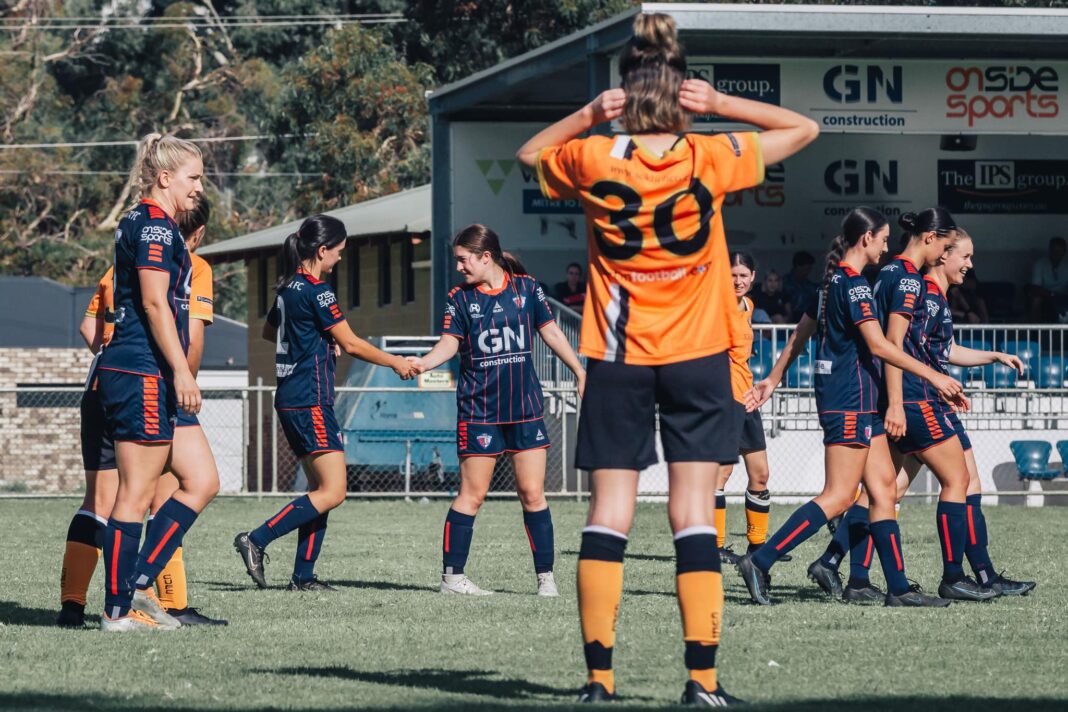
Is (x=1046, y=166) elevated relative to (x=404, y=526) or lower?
elevated

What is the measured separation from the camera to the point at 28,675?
20.6 ft

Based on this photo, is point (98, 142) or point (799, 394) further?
point (98, 142)

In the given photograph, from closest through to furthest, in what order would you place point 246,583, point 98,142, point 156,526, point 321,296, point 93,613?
point 156,526 < point 93,613 < point 321,296 < point 246,583 < point 98,142

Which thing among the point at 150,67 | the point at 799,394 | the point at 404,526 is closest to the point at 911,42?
the point at 799,394

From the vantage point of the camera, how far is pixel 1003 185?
87.7 feet

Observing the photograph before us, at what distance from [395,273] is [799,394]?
14899 millimetres

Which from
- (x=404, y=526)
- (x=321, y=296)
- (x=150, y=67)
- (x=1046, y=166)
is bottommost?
(x=404, y=526)

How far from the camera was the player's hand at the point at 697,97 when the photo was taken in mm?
5410

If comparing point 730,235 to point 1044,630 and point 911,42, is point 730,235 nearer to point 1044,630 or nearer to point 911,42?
point 911,42

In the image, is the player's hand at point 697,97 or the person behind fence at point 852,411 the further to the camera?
the person behind fence at point 852,411

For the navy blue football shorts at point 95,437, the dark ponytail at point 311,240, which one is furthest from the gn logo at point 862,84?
the navy blue football shorts at point 95,437

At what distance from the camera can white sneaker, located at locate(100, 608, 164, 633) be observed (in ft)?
24.2

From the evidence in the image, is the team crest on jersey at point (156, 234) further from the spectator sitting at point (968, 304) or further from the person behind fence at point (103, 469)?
the spectator sitting at point (968, 304)

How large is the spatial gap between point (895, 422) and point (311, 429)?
9.73 ft
